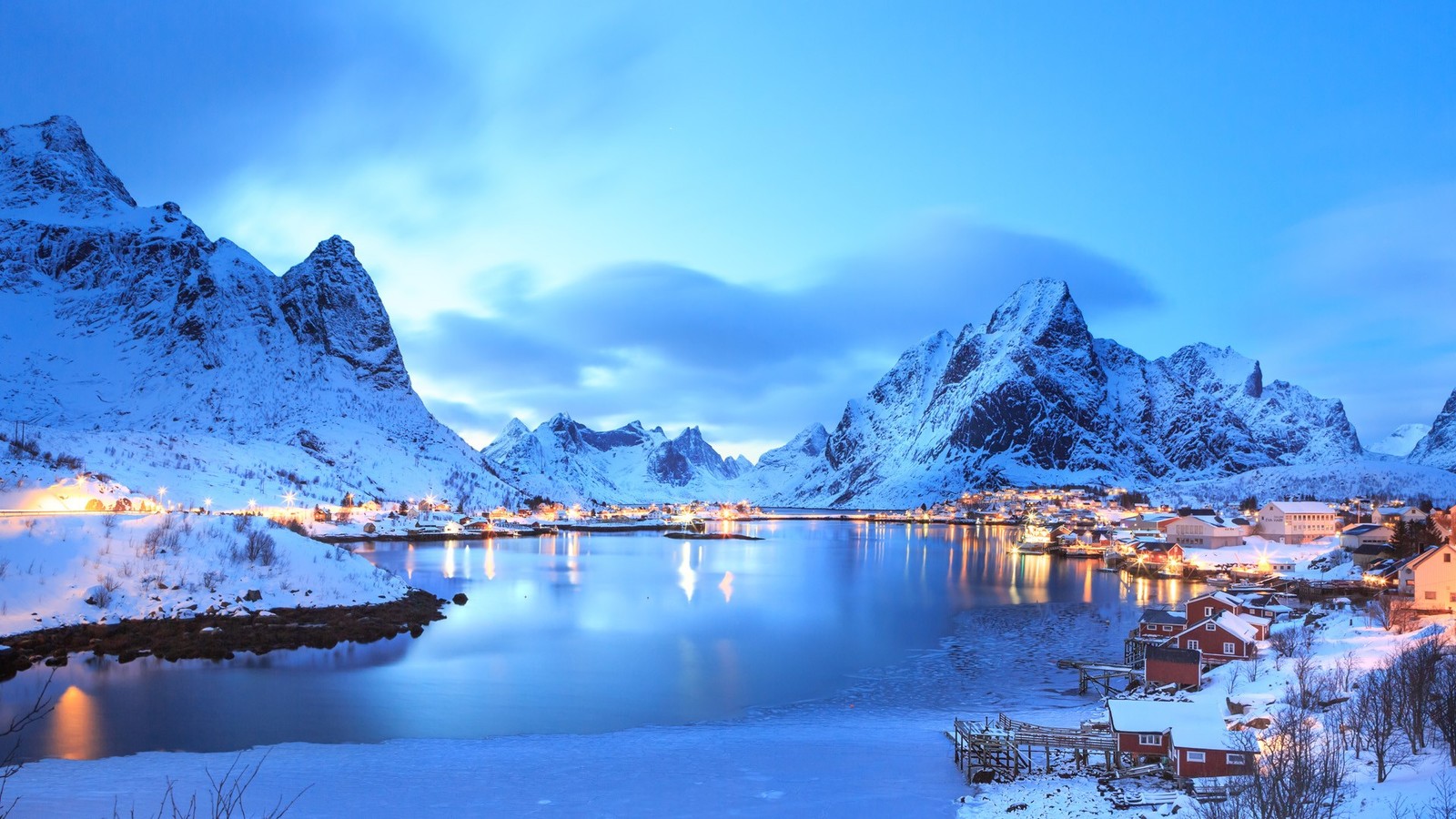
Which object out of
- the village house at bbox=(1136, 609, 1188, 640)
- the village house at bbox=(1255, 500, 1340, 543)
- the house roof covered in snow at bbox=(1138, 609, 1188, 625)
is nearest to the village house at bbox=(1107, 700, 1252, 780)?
the village house at bbox=(1136, 609, 1188, 640)

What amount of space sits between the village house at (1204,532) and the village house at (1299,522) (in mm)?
3113

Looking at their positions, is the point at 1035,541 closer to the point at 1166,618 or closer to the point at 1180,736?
the point at 1166,618

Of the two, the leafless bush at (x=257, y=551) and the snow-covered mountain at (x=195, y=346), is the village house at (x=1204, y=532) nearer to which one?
the leafless bush at (x=257, y=551)

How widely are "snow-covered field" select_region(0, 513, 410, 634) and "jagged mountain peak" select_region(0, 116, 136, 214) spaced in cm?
16350

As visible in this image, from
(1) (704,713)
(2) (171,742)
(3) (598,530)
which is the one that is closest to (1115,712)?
(1) (704,713)

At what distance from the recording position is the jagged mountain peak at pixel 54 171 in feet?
562

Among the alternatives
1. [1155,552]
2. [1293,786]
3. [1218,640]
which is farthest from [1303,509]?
[1293,786]

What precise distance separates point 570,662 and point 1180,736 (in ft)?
80.3

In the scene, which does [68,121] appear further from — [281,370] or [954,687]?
[954,687]

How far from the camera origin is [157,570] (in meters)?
41.6

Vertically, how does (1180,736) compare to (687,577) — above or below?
above

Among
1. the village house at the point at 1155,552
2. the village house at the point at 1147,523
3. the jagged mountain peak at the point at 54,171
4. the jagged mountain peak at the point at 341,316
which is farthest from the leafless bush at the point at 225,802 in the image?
the jagged mountain peak at the point at 54,171

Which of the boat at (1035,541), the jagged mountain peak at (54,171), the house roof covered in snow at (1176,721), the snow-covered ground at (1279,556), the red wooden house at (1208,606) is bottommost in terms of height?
the boat at (1035,541)

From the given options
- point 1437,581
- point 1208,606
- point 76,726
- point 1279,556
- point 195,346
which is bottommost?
Answer: point 1279,556
